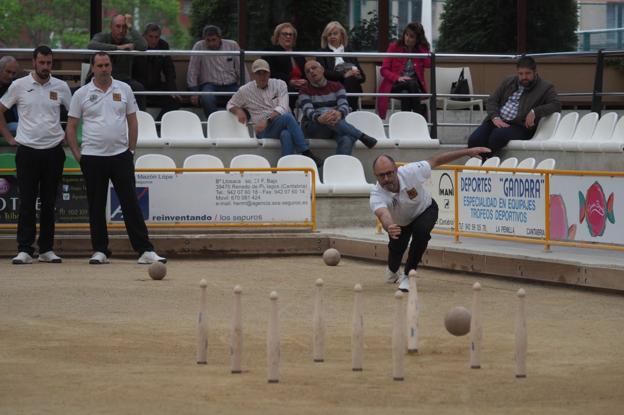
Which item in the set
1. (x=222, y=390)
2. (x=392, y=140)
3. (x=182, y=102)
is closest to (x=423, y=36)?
(x=392, y=140)

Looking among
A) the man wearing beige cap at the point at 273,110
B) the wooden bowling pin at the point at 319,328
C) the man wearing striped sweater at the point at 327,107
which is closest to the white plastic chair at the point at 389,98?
the man wearing striped sweater at the point at 327,107

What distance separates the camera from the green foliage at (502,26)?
847 inches

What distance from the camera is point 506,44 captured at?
21.7 meters

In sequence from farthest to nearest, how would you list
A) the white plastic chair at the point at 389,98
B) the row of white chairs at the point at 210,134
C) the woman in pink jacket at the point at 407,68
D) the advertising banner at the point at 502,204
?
the white plastic chair at the point at 389,98, the woman in pink jacket at the point at 407,68, the row of white chairs at the point at 210,134, the advertising banner at the point at 502,204

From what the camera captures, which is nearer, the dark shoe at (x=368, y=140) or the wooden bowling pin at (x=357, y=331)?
the wooden bowling pin at (x=357, y=331)

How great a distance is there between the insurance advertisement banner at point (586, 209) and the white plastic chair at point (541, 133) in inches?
159

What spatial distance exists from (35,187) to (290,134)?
151 inches

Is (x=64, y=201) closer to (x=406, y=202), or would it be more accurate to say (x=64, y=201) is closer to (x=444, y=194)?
(x=444, y=194)

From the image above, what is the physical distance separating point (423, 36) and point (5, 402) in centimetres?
1219

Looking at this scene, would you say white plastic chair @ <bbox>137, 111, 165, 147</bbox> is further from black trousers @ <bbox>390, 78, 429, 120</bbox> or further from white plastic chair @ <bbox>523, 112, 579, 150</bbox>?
white plastic chair @ <bbox>523, 112, 579, 150</bbox>

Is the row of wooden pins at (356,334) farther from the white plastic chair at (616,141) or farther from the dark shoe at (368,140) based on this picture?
the dark shoe at (368,140)

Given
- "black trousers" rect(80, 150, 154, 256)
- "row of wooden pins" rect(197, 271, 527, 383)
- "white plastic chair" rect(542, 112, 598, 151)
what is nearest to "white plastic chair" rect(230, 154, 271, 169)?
"black trousers" rect(80, 150, 154, 256)

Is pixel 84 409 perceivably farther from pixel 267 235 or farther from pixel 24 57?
pixel 24 57

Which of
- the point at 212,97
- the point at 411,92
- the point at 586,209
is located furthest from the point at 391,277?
the point at 411,92
